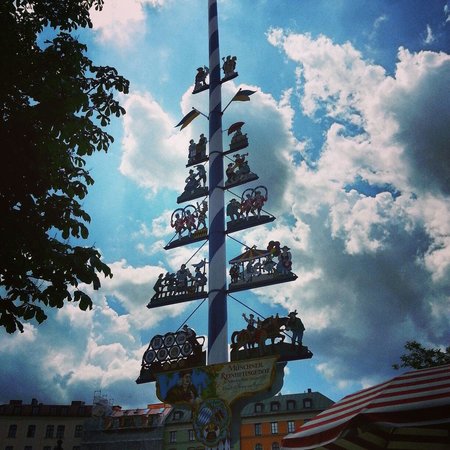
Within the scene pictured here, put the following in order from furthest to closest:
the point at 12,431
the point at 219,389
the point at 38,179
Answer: the point at 12,431 → the point at 219,389 → the point at 38,179

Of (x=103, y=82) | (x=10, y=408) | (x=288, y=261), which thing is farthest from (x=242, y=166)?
(x=10, y=408)

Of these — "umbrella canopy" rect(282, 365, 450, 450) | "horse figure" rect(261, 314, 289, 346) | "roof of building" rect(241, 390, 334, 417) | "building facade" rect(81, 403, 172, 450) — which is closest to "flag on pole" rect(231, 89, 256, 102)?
"horse figure" rect(261, 314, 289, 346)

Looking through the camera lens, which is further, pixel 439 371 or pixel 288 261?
pixel 288 261

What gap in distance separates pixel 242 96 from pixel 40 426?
57257 millimetres

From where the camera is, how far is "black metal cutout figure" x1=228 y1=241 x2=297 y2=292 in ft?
60.2

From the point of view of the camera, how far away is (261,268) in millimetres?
18938

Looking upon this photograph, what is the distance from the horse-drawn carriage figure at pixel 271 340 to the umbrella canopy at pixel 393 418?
378 inches

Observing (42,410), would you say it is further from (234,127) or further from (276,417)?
(234,127)

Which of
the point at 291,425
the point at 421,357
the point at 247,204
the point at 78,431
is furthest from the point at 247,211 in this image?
the point at 78,431

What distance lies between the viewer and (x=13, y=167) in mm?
8219

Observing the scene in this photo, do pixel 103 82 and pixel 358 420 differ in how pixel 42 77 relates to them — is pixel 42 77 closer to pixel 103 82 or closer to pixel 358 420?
pixel 103 82

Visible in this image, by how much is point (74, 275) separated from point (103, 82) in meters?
4.37

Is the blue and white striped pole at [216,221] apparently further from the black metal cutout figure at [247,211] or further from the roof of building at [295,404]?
the roof of building at [295,404]

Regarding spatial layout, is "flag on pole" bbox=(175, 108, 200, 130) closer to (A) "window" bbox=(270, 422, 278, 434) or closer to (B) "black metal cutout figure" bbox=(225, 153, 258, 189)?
(B) "black metal cutout figure" bbox=(225, 153, 258, 189)
